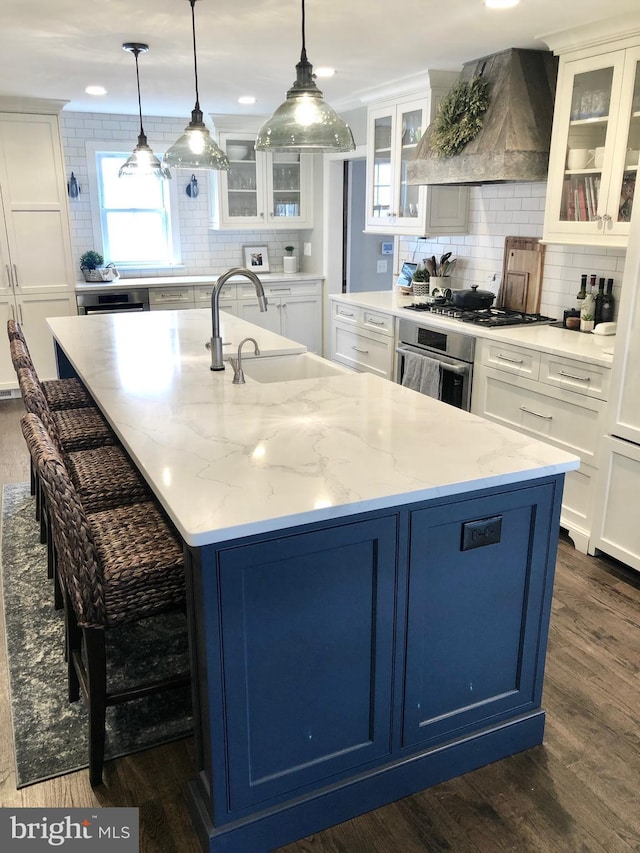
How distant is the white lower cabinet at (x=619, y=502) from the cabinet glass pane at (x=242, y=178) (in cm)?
465

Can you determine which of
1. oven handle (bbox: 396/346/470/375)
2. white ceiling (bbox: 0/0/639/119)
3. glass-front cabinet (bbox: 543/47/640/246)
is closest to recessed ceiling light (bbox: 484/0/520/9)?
A: white ceiling (bbox: 0/0/639/119)

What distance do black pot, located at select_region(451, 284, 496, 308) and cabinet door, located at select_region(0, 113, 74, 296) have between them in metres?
3.43

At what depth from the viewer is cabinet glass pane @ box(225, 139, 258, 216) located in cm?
659

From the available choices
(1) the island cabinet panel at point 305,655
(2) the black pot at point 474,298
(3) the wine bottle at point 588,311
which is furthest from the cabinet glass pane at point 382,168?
(1) the island cabinet panel at point 305,655

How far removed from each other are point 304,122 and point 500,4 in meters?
1.44

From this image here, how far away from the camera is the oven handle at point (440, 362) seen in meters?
4.16

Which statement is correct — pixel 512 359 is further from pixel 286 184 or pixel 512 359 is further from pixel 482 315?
pixel 286 184

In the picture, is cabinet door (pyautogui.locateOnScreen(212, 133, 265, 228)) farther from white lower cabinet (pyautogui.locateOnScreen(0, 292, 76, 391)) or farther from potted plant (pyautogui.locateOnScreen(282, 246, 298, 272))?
white lower cabinet (pyautogui.locateOnScreen(0, 292, 76, 391))

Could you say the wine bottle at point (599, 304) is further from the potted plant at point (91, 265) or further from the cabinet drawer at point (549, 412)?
the potted plant at point (91, 265)

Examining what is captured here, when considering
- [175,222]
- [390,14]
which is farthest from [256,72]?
[175,222]

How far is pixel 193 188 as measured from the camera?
A: 6.77 m

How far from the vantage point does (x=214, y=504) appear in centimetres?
164

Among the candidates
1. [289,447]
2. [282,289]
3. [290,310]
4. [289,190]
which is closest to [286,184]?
[289,190]

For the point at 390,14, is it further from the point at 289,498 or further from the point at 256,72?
the point at 289,498
